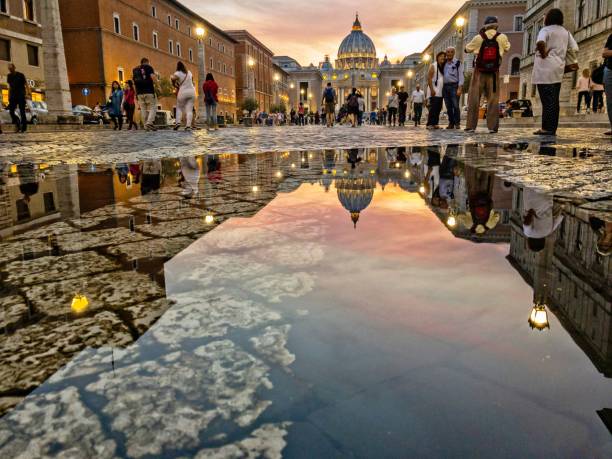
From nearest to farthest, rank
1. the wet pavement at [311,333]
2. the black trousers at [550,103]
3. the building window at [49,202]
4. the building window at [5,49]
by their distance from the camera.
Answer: the wet pavement at [311,333] → the building window at [49,202] → the black trousers at [550,103] → the building window at [5,49]

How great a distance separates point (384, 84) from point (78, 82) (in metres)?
104

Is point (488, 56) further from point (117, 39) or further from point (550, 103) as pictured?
point (117, 39)

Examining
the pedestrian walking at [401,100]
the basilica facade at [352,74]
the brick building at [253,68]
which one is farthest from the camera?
the basilica facade at [352,74]

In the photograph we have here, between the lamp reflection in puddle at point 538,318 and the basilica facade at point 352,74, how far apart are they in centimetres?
11830

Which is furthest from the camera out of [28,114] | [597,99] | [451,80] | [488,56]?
[597,99]

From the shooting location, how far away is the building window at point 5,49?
86.8 feet

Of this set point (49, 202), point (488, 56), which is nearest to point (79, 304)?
point (49, 202)

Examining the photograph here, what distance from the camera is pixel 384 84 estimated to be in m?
126

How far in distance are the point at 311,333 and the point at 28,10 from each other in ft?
112

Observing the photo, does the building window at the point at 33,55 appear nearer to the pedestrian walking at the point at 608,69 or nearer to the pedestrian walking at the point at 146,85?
the pedestrian walking at the point at 146,85

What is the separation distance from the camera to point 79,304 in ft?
4.34

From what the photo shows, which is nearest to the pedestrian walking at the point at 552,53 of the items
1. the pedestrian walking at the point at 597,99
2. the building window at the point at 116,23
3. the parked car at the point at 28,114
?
the pedestrian walking at the point at 597,99

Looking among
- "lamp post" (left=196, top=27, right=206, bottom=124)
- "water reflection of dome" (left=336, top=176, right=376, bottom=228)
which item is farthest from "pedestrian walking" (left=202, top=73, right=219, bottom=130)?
"water reflection of dome" (left=336, top=176, right=376, bottom=228)

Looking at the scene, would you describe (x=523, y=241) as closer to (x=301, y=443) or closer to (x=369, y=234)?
(x=369, y=234)
